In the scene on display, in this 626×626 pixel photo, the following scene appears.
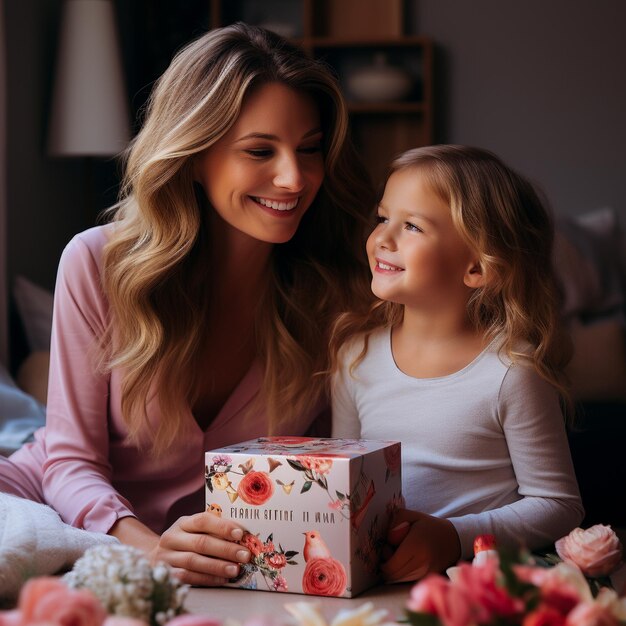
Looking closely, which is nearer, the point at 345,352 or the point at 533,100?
the point at 345,352

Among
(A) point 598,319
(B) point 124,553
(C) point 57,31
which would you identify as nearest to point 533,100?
(A) point 598,319

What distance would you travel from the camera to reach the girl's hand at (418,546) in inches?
44.6

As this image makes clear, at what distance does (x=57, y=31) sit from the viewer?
3.46m

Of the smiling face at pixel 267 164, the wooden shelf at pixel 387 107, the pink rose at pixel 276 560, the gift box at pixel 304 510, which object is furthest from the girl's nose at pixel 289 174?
the wooden shelf at pixel 387 107

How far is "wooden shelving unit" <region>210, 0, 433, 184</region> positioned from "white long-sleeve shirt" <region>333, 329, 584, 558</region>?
2.99m

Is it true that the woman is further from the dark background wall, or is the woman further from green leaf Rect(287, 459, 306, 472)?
the dark background wall

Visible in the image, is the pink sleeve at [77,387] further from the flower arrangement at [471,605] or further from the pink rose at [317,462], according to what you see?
the flower arrangement at [471,605]

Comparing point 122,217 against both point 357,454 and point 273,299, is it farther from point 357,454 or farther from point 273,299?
point 357,454


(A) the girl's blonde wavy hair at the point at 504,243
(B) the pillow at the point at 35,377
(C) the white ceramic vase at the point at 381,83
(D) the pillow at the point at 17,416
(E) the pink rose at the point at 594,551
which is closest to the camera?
(E) the pink rose at the point at 594,551

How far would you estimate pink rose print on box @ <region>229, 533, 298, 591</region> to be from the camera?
110cm

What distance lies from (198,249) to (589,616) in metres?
1.17

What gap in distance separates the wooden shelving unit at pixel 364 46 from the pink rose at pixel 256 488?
11.0ft

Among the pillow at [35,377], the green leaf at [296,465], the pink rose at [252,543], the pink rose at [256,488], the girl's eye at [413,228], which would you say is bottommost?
the pillow at [35,377]

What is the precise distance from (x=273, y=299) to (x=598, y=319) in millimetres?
Result: 2176
